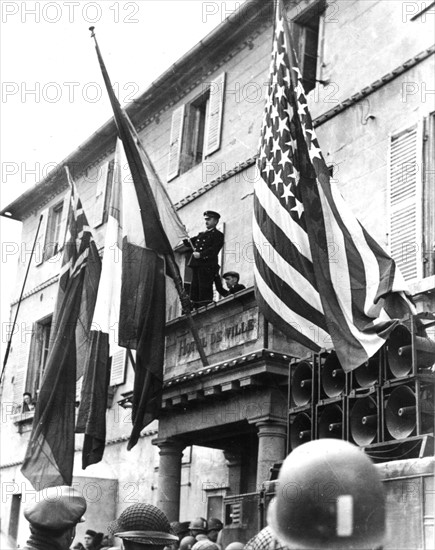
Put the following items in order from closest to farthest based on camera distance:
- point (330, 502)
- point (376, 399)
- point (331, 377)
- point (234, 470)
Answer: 1. point (330, 502)
2. point (376, 399)
3. point (331, 377)
4. point (234, 470)

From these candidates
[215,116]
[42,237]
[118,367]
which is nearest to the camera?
[215,116]

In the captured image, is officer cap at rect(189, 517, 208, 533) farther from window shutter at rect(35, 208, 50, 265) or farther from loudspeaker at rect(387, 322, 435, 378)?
window shutter at rect(35, 208, 50, 265)

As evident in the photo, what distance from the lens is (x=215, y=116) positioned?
16984 millimetres

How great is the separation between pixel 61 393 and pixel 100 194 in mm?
8161

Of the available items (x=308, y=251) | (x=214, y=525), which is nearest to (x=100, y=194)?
(x=214, y=525)

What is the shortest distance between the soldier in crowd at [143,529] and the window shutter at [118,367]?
13528mm

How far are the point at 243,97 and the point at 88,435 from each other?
6.69 m

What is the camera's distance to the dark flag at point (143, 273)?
499 inches

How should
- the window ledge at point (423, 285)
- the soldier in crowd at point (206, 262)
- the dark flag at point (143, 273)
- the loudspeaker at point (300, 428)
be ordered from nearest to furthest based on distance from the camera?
the loudspeaker at point (300, 428) < the window ledge at point (423, 285) < the dark flag at point (143, 273) < the soldier in crowd at point (206, 262)

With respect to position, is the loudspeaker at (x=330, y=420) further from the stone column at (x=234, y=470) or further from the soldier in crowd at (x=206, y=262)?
the stone column at (x=234, y=470)

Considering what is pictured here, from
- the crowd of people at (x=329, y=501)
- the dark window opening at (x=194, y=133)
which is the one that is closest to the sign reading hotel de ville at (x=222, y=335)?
the dark window opening at (x=194, y=133)

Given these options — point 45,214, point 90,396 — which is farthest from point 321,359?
point 45,214

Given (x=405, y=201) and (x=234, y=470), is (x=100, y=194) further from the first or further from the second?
(x=405, y=201)

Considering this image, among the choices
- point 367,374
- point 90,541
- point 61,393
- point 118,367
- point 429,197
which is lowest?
point 90,541
